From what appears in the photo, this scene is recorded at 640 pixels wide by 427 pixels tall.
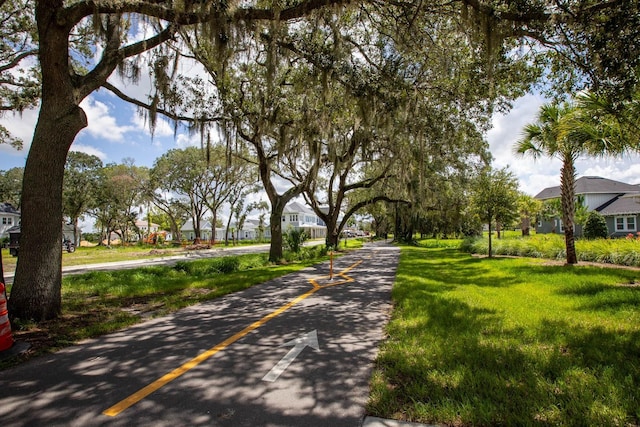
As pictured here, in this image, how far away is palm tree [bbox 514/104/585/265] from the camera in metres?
11.4

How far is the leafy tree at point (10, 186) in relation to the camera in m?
44.8

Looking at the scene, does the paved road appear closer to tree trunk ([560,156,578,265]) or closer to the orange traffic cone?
the orange traffic cone

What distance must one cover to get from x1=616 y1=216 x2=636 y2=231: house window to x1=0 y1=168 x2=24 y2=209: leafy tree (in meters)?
69.1

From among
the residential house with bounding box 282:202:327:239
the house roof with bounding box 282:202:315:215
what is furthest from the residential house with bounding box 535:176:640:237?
the house roof with bounding box 282:202:315:215

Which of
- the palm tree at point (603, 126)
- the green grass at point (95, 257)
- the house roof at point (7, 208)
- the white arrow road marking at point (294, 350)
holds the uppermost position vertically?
the house roof at point (7, 208)

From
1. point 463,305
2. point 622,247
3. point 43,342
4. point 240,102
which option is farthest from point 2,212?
point 622,247

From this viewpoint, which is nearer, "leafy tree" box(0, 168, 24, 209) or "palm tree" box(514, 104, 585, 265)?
"palm tree" box(514, 104, 585, 265)

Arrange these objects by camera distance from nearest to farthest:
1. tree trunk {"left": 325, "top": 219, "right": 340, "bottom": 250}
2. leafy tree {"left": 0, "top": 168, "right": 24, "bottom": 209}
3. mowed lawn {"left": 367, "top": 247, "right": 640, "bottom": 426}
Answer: mowed lawn {"left": 367, "top": 247, "right": 640, "bottom": 426}, tree trunk {"left": 325, "top": 219, "right": 340, "bottom": 250}, leafy tree {"left": 0, "top": 168, "right": 24, "bottom": 209}

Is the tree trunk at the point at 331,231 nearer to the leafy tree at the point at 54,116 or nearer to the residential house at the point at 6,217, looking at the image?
the leafy tree at the point at 54,116

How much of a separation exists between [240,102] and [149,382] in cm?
1116

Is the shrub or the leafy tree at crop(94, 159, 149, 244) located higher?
the leafy tree at crop(94, 159, 149, 244)

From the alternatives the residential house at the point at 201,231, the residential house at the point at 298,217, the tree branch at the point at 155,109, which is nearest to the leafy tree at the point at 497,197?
the tree branch at the point at 155,109

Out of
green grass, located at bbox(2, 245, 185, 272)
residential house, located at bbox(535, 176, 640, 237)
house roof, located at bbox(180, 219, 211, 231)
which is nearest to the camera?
green grass, located at bbox(2, 245, 185, 272)

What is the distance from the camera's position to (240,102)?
1267 centimetres
